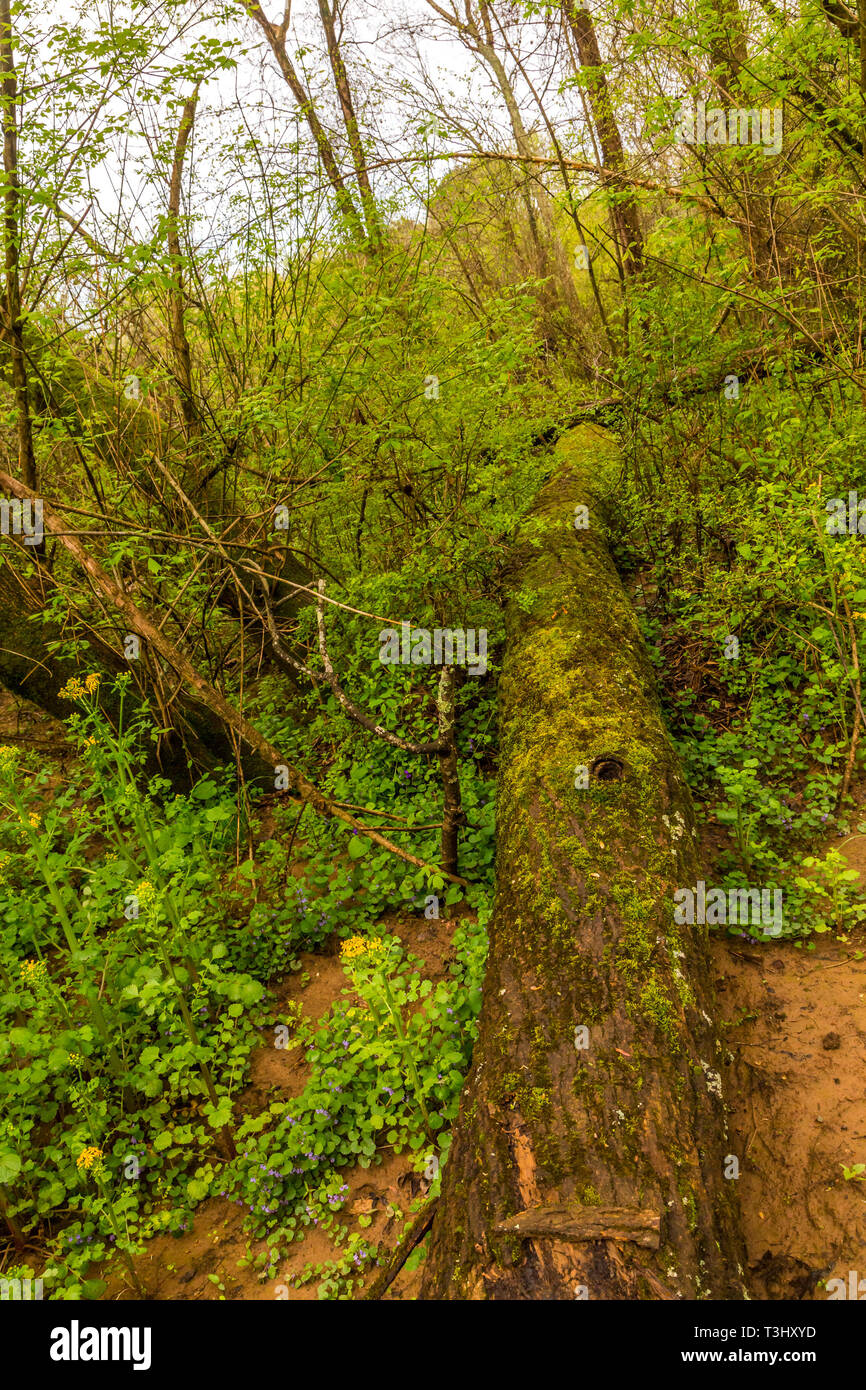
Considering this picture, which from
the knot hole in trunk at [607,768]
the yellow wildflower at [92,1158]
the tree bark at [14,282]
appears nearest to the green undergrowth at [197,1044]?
the yellow wildflower at [92,1158]

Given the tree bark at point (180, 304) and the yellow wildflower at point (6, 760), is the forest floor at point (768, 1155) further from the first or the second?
the tree bark at point (180, 304)

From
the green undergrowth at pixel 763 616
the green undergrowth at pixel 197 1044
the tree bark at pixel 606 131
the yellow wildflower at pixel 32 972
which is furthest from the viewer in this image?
the tree bark at pixel 606 131

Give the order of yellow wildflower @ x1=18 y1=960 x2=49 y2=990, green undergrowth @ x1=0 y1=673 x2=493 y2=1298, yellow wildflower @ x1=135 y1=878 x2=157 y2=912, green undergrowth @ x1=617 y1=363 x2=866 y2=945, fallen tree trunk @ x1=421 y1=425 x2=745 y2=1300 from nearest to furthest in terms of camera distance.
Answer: fallen tree trunk @ x1=421 y1=425 x2=745 y2=1300 < green undergrowth @ x1=0 y1=673 x2=493 y2=1298 < yellow wildflower @ x1=18 y1=960 x2=49 y2=990 < yellow wildflower @ x1=135 y1=878 x2=157 y2=912 < green undergrowth @ x1=617 y1=363 x2=866 y2=945

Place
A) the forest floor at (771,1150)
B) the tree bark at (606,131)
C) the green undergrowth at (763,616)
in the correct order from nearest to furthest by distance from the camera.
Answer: the forest floor at (771,1150) → the green undergrowth at (763,616) → the tree bark at (606,131)

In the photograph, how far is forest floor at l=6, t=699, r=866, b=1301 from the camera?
207 centimetres

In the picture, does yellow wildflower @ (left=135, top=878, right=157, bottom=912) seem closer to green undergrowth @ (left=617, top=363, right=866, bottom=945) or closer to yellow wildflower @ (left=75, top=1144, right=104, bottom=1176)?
yellow wildflower @ (left=75, top=1144, right=104, bottom=1176)

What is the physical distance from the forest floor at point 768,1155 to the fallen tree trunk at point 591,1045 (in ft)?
1.15

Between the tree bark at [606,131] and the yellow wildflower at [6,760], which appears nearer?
the yellow wildflower at [6,760]

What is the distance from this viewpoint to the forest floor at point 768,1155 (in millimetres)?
2072

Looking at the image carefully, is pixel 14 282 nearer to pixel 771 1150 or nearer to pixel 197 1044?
pixel 197 1044

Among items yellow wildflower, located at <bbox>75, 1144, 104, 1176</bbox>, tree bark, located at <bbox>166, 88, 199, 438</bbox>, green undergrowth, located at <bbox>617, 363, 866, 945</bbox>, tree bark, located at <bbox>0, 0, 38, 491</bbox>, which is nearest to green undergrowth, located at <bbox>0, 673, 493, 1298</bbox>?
yellow wildflower, located at <bbox>75, 1144, 104, 1176</bbox>

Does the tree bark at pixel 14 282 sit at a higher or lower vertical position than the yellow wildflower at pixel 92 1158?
higher

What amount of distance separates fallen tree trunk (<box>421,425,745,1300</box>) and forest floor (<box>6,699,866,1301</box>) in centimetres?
35

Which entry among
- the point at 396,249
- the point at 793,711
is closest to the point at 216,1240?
the point at 793,711
